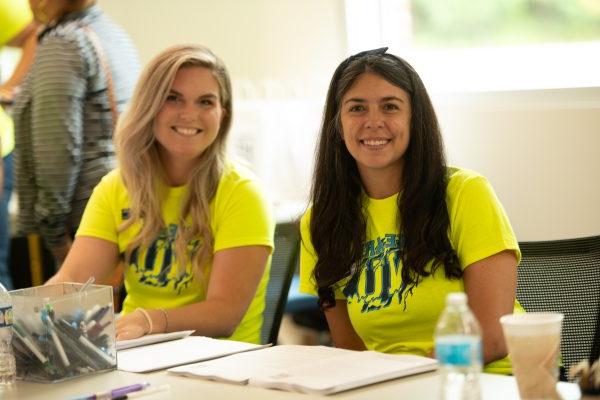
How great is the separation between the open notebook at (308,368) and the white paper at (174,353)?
5 cm

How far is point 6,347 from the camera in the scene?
7.06 feet

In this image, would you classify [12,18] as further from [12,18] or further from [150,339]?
[150,339]

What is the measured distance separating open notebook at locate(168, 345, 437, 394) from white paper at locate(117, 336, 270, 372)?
53 mm

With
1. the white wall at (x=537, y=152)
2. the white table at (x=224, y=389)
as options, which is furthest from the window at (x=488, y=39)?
the white table at (x=224, y=389)

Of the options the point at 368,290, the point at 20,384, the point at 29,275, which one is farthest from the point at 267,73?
the point at 20,384

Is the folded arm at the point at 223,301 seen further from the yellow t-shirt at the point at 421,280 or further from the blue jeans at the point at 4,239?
the blue jeans at the point at 4,239

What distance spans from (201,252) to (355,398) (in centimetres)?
116

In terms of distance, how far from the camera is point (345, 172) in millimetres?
2691

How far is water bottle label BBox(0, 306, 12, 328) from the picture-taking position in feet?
7.02

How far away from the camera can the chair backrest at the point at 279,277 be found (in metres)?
2.90

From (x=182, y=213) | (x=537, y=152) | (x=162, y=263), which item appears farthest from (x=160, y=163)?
(x=537, y=152)

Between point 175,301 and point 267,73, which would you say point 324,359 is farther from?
point 267,73

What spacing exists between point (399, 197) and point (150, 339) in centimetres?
67

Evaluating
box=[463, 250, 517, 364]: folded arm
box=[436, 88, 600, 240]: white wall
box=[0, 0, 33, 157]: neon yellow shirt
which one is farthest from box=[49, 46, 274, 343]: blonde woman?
box=[0, 0, 33, 157]: neon yellow shirt
